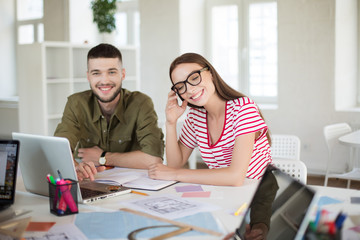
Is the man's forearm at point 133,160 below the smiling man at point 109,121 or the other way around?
below

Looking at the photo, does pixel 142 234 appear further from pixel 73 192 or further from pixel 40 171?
pixel 40 171

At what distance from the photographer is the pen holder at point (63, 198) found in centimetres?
165

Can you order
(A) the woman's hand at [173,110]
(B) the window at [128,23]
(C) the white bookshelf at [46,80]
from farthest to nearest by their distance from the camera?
(B) the window at [128,23] < (C) the white bookshelf at [46,80] < (A) the woman's hand at [173,110]

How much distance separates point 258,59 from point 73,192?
16.2 feet

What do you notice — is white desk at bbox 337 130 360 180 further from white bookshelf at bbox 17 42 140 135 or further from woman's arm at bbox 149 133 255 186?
white bookshelf at bbox 17 42 140 135

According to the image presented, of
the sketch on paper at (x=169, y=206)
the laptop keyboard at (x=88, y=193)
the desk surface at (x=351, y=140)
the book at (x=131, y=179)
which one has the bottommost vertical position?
the sketch on paper at (x=169, y=206)

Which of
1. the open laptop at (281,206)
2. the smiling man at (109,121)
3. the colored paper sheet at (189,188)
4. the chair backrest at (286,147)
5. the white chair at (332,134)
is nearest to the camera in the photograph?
the open laptop at (281,206)

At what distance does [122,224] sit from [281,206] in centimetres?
54

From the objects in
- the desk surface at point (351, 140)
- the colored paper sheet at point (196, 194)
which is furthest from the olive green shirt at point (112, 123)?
the desk surface at point (351, 140)

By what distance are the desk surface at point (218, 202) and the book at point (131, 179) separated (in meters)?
0.06

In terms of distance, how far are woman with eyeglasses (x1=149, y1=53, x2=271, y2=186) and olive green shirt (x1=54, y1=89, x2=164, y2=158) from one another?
0.96 feet

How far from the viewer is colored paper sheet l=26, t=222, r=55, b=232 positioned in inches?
59.2

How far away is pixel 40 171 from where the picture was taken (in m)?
1.90

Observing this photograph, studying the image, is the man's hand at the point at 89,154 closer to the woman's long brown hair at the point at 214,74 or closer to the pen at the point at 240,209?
the woman's long brown hair at the point at 214,74
